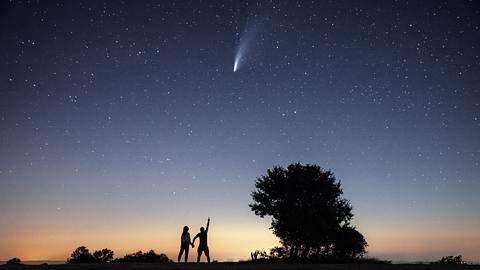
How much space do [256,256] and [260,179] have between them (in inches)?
307

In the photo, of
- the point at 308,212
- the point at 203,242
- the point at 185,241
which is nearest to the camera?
the point at 185,241

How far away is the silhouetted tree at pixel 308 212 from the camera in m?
38.4

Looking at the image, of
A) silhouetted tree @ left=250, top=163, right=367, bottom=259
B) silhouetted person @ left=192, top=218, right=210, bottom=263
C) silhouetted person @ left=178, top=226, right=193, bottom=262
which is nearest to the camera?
silhouetted person @ left=178, top=226, right=193, bottom=262

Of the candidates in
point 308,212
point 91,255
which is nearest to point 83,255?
point 91,255

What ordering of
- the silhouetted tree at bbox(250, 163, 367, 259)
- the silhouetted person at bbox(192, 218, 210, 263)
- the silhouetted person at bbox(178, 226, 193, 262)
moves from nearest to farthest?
1. the silhouetted person at bbox(178, 226, 193, 262)
2. the silhouetted person at bbox(192, 218, 210, 263)
3. the silhouetted tree at bbox(250, 163, 367, 259)

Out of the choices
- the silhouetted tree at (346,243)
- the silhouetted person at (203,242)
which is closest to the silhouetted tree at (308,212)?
the silhouetted tree at (346,243)

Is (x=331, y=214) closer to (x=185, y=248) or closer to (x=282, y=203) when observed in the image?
(x=282, y=203)

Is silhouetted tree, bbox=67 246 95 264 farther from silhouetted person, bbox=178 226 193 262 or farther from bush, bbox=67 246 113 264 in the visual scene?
silhouetted person, bbox=178 226 193 262

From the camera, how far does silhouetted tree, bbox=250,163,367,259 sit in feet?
126

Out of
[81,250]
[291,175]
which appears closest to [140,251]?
[81,250]

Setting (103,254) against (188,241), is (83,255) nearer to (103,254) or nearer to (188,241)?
(103,254)

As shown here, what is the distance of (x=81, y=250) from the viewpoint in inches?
1945

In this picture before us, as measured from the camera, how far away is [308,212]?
1499 inches

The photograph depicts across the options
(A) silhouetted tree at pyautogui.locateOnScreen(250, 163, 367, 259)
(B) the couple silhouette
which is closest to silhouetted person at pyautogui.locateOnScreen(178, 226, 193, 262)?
(B) the couple silhouette
